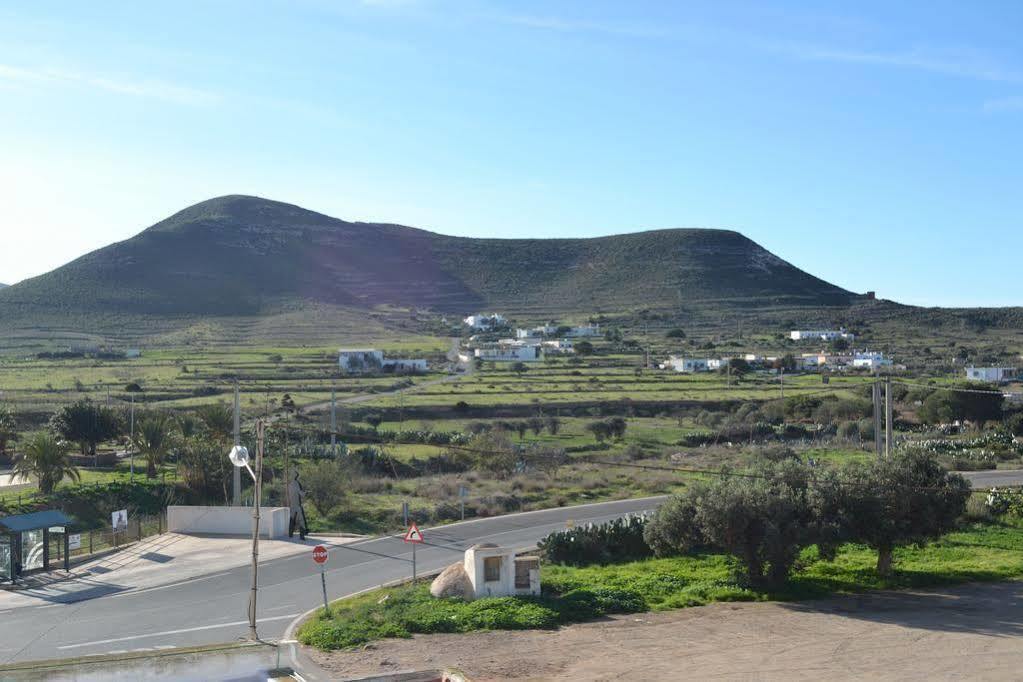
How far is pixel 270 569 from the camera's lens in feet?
83.6

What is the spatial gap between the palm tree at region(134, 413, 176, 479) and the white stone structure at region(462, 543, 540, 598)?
78.5ft

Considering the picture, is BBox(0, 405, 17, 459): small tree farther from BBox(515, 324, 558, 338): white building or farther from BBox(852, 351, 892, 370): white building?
BBox(515, 324, 558, 338): white building

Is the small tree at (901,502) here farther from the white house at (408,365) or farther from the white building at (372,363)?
the white house at (408,365)

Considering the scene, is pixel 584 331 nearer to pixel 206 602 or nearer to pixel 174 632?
pixel 206 602

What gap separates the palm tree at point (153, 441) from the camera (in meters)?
41.5

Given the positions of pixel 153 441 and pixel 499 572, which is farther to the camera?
pixel 153 441

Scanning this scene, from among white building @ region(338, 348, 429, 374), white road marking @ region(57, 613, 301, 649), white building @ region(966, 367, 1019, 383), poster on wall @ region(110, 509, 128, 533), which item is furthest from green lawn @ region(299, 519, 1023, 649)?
white building @ region(338, 348, 429, 374)

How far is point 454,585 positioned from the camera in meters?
21.5

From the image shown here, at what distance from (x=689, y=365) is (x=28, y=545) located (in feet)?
229

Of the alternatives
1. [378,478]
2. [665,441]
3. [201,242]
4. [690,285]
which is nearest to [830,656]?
[378,478]

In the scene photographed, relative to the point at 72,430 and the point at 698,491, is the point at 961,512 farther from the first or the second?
the point at 72,430

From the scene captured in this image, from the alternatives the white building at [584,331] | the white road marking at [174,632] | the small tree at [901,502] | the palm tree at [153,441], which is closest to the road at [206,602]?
the white road marking at [174,632]

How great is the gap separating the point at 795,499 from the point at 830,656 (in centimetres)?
541

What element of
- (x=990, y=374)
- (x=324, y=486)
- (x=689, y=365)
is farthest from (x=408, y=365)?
(x=324, y=486)
